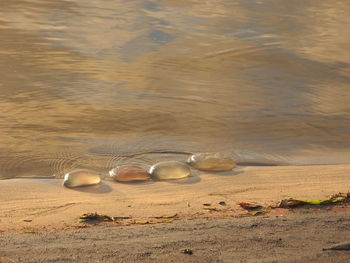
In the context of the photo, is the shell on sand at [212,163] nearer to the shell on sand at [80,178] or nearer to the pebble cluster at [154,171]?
the pebble cluster at [154,171]

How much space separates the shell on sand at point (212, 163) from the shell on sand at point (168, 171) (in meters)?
0.16

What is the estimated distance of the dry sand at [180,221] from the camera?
2.48 metres

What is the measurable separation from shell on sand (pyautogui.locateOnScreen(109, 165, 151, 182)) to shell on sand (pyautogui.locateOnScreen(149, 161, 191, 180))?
5 cm

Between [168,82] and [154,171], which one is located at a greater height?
[168,82]

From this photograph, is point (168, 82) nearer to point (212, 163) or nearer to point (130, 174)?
point (212, 163)

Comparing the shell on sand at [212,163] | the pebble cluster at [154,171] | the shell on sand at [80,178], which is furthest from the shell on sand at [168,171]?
the shell on sand at [80,178]

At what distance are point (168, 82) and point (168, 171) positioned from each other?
2026mm

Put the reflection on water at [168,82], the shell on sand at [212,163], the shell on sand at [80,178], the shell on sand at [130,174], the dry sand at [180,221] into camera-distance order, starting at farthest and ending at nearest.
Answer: the reflection on water at [168,82] < the shell on sand at [212,163] < the shell on sand at [130,174] < the shell on sand at [80,178] < the dry sand at [180,221]

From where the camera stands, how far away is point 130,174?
390 centimetres

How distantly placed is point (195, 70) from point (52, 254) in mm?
3928

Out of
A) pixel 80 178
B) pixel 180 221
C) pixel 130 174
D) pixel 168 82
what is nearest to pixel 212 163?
pixel 130 174

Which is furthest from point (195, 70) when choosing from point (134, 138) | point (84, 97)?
point (134, 138)

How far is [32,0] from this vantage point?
8328mm

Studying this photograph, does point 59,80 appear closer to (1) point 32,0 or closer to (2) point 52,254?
(1) point 32,0
